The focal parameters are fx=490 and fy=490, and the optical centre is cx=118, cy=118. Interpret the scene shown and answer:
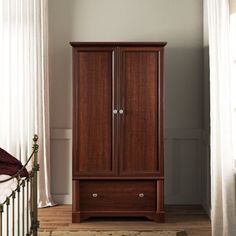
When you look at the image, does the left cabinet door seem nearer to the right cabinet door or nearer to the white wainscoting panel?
the right cabinet door

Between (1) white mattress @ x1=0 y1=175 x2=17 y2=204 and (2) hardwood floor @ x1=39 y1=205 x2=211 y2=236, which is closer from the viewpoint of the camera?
(1) white mattress @ x1=0 y1=175 x2=17 y2=204

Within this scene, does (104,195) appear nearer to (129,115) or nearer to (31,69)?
(129,115)

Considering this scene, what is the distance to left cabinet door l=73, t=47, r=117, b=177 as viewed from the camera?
4.64 metres

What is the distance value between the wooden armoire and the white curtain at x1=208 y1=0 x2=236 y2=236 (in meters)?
0.84

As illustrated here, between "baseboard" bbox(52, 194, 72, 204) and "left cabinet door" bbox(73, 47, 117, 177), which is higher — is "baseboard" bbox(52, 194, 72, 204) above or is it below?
below

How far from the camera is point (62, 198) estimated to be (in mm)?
5355

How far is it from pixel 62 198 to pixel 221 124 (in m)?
2.29

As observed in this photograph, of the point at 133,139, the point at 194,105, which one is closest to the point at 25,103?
the point at 133,139

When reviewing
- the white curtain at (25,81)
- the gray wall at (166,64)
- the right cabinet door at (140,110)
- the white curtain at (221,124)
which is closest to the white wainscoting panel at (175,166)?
the gray wall at (166,64)

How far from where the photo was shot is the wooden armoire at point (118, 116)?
15.2 feet

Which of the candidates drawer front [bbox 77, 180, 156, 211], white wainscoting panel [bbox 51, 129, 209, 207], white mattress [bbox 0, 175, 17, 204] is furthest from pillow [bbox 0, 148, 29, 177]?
white wainscoting panel [bbox 51, 129, 209, 207]

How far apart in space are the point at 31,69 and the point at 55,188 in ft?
4.36

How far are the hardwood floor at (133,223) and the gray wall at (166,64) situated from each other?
39 cm

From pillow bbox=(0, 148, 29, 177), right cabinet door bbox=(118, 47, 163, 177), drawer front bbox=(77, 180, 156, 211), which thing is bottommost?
drawer front bbox=(77, 180, 156, 211)
